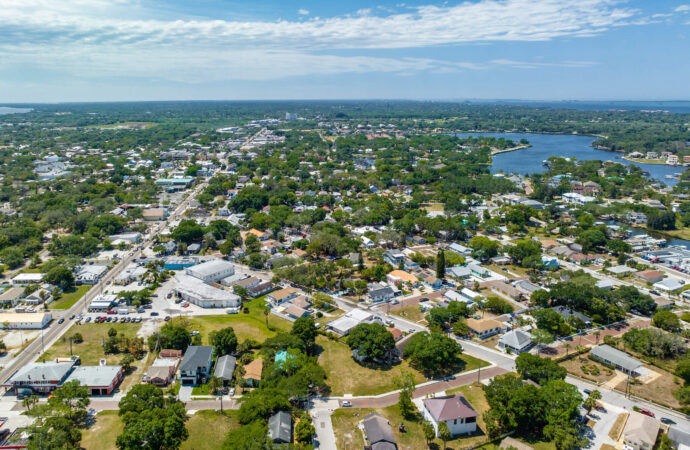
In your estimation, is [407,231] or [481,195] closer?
[407,231]

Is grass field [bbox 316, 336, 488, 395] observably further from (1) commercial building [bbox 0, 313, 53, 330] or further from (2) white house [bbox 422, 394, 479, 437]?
(1) commercial building [bbox 0, 313, 53, 330]

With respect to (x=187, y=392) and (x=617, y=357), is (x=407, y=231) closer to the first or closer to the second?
(x=617, y=357)

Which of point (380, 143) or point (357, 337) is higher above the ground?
point (380, 143)

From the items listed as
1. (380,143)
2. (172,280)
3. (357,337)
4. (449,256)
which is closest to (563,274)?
(449,256)

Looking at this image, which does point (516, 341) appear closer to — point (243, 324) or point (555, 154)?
point (243, 324)

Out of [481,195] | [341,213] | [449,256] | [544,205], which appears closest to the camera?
[449,256]

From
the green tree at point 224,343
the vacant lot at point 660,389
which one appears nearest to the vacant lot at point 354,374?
the green tree at point 224,343
